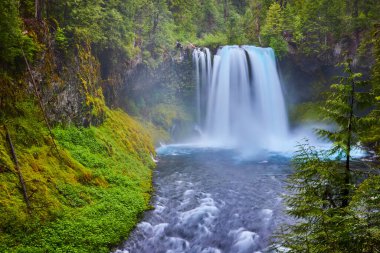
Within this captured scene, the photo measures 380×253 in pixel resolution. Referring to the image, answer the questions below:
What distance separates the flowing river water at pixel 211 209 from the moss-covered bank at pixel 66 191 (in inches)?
39.3

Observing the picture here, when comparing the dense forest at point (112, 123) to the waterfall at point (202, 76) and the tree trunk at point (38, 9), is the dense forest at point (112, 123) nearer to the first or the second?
the tree trunk at point (38, 9)

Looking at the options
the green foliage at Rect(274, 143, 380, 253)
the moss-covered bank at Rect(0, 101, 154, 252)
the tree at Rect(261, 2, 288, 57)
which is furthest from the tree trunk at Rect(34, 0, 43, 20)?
the tree at Rect(261, 2, 288, 57)

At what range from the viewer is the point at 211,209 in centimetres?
1475

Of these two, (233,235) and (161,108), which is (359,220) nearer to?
(233,235)

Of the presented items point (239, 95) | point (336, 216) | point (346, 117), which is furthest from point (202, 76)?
point (336, 216)

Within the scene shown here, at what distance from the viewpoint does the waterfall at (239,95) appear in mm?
35844

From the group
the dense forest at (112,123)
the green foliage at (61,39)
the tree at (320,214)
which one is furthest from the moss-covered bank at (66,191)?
the tree at (320,214)

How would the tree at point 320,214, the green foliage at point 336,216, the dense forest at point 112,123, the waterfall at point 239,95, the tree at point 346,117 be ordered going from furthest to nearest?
1. the waterfall at point 239,95
2. the tree at point 346,117
3. the dense forest at point 112,123
4. the tree at point 320,214
5. the green foliage at point 336,216

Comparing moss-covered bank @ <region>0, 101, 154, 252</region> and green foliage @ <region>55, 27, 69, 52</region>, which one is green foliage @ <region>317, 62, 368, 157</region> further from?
green foliage @ <region>55, 27, 69, 52</region>

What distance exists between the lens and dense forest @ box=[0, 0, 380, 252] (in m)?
8.02

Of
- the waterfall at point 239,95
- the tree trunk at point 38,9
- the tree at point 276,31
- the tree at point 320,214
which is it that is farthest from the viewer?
the tree at point 276,31

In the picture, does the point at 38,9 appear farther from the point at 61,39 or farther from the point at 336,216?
the point at 336,216

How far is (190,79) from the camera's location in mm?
36062

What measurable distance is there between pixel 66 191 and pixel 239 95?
1071 inches
